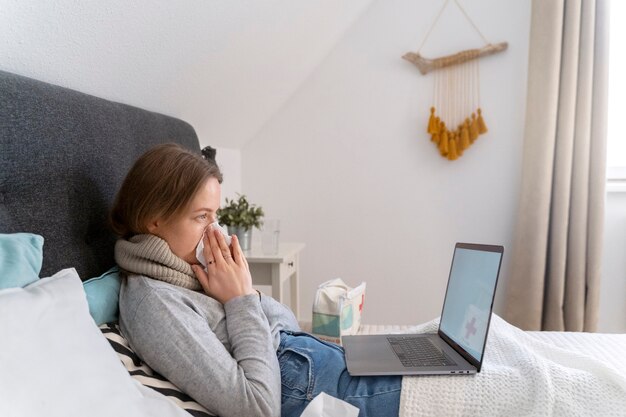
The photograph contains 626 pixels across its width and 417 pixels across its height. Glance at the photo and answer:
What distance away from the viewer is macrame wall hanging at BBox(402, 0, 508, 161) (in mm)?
2533

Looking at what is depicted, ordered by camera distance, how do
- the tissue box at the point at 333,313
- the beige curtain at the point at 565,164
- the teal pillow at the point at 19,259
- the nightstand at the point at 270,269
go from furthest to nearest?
the beige curtain at the point at 565,164 < the nightstand at the point at 270,269 < the tissue box at the point at 333,313 < the teal pillow at the point at 19,259

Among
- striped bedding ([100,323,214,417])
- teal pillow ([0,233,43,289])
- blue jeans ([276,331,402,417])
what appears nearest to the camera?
teal pillow ([0,233,43,289])

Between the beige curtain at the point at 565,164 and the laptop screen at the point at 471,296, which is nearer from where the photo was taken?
the laptop screen at the point at 471,296

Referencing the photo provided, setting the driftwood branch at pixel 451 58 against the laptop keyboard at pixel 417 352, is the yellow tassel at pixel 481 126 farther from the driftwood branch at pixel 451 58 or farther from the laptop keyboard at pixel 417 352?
the laptop keyboard at pixel 417 352

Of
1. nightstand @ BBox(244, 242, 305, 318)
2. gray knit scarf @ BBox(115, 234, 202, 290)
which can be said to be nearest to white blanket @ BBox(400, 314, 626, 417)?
gray knit scarf @ BBox(115, 234, 202, 290)

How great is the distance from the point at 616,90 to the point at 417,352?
2117 millimetres

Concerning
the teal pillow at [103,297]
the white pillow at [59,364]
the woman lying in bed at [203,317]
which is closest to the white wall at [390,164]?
the woman lying in bed at [203,317]

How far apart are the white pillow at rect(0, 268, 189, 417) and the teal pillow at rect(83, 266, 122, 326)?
19cm

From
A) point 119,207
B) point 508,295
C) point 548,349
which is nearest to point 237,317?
point 119,207

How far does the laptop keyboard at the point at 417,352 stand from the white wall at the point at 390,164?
1480 millimetres

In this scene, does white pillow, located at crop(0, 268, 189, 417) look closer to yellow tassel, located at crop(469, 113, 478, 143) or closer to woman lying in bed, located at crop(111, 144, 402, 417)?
woman lying in bed, located at crop(111, 144, 402, 417)

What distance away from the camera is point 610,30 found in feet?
8.20

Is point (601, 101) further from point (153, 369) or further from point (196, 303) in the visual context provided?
point (153, 369)

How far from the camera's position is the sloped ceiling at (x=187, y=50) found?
1.06m
